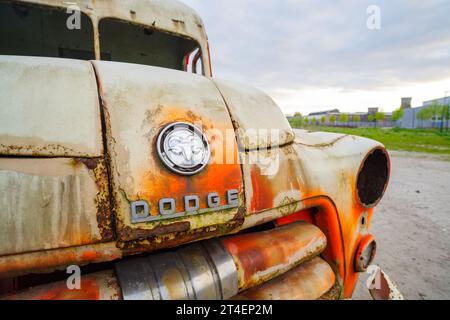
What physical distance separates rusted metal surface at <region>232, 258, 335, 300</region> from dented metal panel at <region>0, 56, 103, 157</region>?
775 mm

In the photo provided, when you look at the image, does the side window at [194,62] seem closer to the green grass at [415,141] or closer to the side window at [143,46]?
the side window at [143,46]

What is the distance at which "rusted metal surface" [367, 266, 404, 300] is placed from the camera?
1386mm

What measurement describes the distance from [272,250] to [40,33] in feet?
7.26

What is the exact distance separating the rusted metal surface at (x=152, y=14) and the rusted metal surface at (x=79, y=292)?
138cm

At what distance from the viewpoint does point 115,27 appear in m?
2.04

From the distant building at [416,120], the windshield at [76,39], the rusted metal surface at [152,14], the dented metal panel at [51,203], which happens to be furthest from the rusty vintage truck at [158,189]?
the distant building at [416,120]

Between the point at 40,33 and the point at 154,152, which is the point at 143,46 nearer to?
the point at 40,33

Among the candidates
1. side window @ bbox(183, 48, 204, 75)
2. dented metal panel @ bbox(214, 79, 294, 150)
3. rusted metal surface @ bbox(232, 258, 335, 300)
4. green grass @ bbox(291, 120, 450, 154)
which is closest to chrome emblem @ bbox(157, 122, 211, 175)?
dented metal panel @ bbox(214, 79, 294, 150)

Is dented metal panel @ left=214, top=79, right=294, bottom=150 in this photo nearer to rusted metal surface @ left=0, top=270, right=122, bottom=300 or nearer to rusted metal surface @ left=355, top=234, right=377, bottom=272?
rusted metal surface @ left=0, top=270, right=122, bottom=300

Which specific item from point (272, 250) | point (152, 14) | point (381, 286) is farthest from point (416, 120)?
point (272, 250)

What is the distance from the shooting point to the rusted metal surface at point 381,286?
4.55 feet

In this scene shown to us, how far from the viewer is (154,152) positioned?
0.82 m
